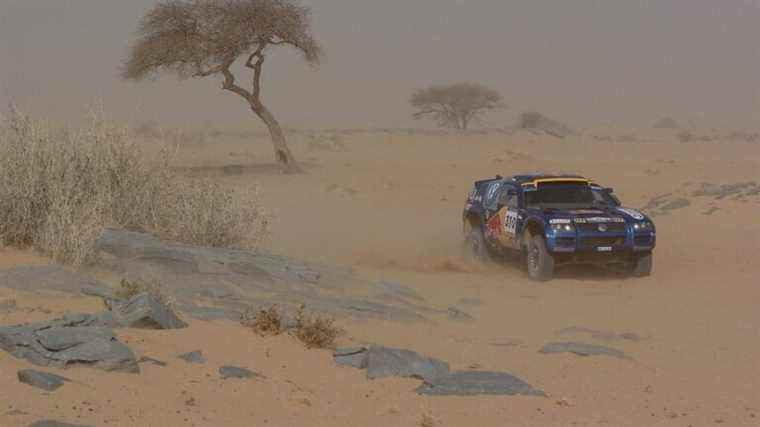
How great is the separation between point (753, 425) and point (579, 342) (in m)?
2.87

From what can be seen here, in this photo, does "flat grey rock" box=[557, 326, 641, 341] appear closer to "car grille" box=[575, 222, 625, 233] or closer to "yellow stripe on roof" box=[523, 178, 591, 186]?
"car grille" box=[575, 222, 625, 233]

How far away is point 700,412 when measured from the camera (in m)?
7.63

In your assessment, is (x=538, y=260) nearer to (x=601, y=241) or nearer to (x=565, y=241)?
(x=565, y=241)

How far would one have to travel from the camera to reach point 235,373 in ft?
25.5

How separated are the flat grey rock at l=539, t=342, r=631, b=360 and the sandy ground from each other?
0.44 feet

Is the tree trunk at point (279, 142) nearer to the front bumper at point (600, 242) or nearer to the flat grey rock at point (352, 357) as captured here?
the front bumper at point (600, 242)

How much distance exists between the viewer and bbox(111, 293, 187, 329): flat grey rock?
8.58m

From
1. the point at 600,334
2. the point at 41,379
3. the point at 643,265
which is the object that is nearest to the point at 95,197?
the point at 600,334

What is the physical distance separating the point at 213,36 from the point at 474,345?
24.2m

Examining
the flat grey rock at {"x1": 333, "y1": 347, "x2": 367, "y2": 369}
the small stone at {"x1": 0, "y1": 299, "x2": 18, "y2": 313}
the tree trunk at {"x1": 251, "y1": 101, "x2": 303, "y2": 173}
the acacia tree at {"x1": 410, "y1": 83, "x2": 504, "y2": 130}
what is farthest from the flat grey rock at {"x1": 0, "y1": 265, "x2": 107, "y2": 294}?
the acacia tree at {"x1": 410, "y1": 83, "x2": 504, "y2": 130}

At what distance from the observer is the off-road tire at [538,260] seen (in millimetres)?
14578

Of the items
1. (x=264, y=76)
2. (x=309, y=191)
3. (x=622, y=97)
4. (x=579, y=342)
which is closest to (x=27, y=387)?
(x=579, y=342)

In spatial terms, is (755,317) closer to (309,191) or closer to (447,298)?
(447,298)

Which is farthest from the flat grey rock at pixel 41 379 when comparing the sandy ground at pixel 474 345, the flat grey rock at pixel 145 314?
the flat grey rock at pixel 145 314
